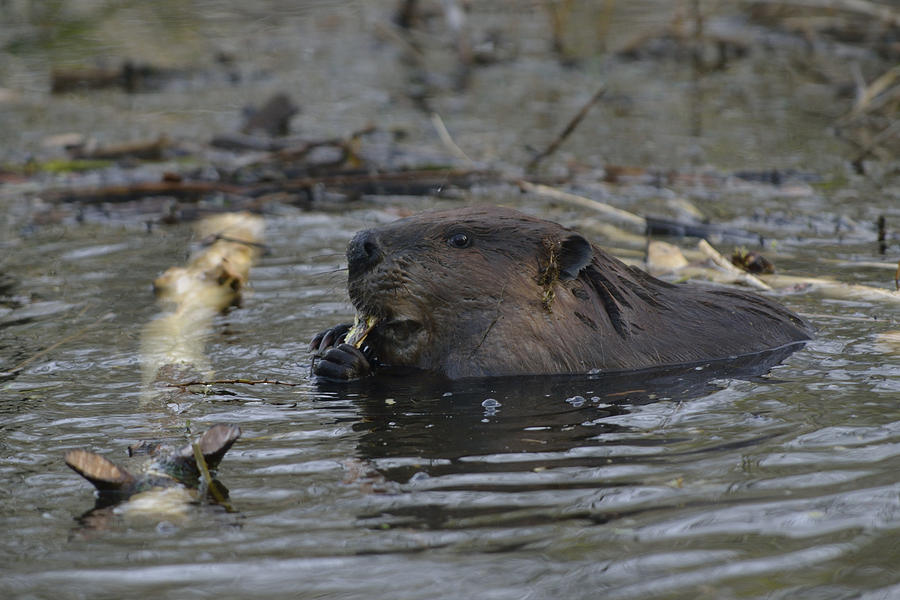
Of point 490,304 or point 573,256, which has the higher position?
point 573,256

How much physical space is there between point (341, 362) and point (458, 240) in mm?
569

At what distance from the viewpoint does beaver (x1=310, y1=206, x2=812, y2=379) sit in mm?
3986

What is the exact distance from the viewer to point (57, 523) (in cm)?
282

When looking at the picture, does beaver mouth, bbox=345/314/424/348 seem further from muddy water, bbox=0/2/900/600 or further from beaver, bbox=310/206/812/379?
muddy water, bbox=0/2/900/600

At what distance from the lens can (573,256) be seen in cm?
404

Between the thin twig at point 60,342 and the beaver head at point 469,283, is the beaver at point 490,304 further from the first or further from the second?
the thin twig at point 60,342

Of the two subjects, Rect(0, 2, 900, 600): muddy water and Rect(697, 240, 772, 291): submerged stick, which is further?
Rect(697, 240, 772, 291): submerged stick

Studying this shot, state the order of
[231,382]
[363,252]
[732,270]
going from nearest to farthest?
[231,382] → [363,252] → [732,270]

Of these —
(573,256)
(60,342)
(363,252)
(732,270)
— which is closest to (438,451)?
(363,252)

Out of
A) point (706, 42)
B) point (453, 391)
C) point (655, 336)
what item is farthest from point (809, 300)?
point (706, 42)

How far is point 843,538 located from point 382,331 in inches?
73.6

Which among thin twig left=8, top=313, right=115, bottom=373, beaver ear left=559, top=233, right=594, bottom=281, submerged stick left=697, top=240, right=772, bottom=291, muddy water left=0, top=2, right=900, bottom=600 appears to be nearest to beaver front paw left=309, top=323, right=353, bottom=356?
muddy water left=0, top=2, right=900, bottom=600

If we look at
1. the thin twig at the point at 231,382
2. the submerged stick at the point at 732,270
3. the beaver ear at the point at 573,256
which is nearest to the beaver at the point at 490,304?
the beaver ear at the point at 573,256

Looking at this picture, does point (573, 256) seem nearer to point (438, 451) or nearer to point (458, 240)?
point (458, 240)
